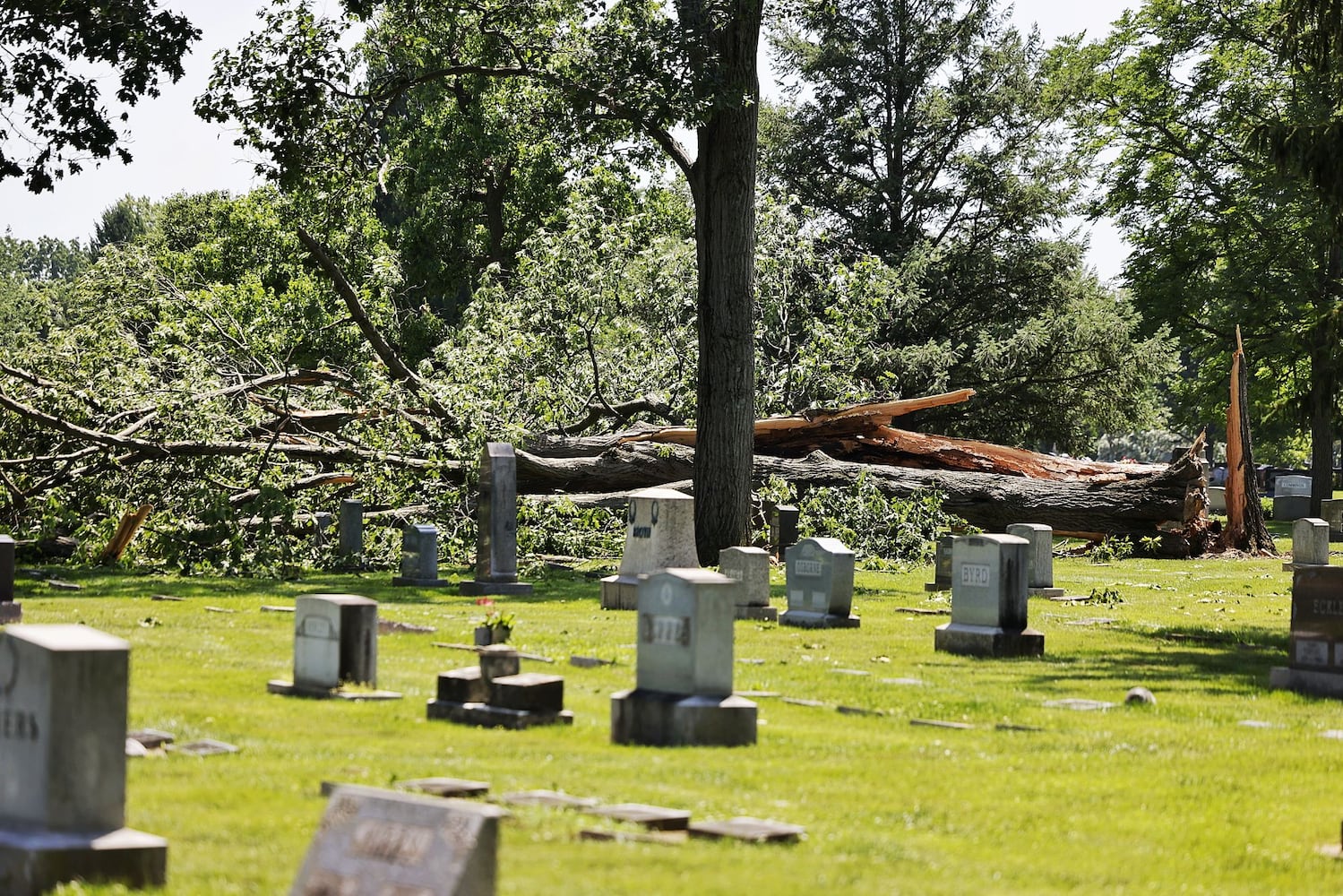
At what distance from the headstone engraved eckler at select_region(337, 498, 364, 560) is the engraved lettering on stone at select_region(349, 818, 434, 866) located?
650 inches

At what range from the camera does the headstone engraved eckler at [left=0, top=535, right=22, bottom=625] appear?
43.2 ft

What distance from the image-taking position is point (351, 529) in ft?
67.4

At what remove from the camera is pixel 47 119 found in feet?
65.4

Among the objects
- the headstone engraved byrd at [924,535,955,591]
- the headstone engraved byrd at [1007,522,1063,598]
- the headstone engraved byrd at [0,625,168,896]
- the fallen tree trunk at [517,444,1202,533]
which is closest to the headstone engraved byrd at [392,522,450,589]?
the fallen tree trunk at [517,444,1202,533]

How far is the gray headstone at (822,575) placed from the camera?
49.8 feet

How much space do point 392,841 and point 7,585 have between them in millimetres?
10448

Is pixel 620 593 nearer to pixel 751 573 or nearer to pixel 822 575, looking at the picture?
pixel 751 573

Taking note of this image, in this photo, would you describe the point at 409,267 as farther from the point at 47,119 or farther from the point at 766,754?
the point at 766,754

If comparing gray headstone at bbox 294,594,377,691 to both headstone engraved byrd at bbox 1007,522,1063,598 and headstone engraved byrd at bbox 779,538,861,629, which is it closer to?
headstone engraved byrd at bbox 779,538,861,629

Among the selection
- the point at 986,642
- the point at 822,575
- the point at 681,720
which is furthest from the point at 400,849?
the point at 822,575

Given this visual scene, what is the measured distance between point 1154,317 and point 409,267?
779 inches

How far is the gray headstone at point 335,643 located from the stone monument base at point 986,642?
569 cm

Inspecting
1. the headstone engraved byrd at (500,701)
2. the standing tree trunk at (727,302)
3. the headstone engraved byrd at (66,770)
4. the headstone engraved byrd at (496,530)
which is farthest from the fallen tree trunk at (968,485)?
the headstone engraved byrd at (66,770)

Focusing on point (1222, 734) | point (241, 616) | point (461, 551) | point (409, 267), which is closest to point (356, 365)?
point (461, 551)
